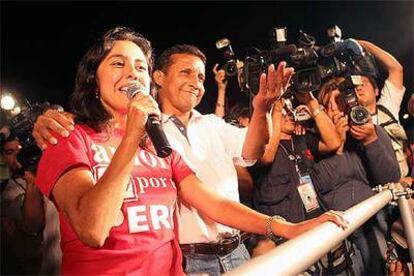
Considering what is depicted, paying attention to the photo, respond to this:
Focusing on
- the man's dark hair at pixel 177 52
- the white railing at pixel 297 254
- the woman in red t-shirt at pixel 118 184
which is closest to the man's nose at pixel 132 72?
the woman in red t-shirt at pixel 118 184

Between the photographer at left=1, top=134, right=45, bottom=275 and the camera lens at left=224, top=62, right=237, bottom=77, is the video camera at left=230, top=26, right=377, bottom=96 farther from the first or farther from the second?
the photographer at left=1, top=134, right=45, bottom=275

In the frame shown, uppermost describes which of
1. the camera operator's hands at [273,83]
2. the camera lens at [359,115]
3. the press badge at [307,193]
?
the camera operator's hands at [273,83]

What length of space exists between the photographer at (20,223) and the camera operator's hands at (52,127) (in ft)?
4.48

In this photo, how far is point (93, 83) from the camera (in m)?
1.39

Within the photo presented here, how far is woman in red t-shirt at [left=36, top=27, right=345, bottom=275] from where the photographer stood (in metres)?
0.97

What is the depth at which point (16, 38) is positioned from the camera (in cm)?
626

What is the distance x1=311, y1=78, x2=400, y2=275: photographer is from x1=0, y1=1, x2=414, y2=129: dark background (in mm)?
3053

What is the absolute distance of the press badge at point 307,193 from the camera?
2494 mm

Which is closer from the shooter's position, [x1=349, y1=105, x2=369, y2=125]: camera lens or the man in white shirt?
the man in white shirt

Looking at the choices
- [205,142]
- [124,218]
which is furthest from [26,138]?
[124,218]

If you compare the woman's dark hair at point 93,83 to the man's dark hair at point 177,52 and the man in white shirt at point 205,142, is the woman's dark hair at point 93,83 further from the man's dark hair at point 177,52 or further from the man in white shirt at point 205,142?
the man's dark hair at point 177,52

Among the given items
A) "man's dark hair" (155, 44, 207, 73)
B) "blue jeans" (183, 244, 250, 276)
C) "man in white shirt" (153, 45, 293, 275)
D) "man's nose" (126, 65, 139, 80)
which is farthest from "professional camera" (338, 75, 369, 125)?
"man's nose" (126, 65, 139, 80)

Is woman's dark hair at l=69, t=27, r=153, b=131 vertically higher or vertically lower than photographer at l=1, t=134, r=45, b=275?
higher

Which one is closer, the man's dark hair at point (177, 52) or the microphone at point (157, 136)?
the microphone at point (157, 136)
